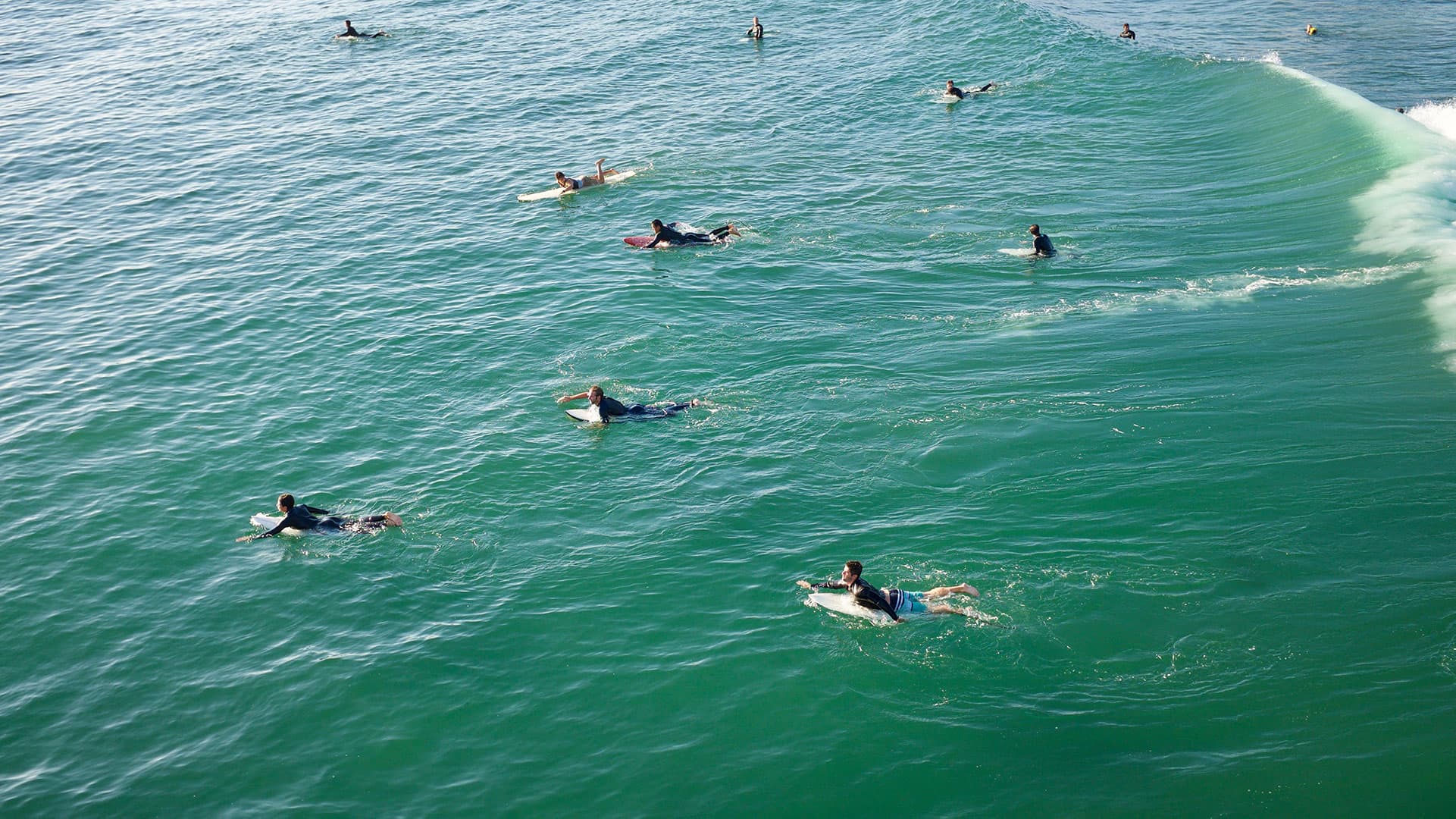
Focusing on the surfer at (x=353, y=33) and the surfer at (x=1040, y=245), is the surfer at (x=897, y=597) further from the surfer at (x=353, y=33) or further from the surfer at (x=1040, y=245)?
the surfer at (x=353, y=33)

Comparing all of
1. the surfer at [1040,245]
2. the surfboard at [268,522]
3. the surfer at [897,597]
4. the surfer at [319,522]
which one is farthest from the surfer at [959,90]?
the surfboard at [268,522]

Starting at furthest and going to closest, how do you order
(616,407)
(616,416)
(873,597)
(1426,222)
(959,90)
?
1. (959,90)
2. (1426,222)
3. (616,416)
4. (616,407)
5. (873,597)

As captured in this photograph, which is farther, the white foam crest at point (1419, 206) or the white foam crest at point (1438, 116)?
the white foam crest at point (1438, 116)

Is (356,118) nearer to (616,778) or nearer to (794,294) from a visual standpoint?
(794,294)

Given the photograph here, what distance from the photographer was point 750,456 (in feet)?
82.4

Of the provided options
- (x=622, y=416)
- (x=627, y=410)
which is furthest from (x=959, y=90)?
(x=622, y=416)

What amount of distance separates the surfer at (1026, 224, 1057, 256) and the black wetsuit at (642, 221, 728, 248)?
1027 cm

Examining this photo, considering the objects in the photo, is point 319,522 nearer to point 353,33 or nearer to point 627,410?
point 627,410

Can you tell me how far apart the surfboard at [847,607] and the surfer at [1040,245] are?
16665mm

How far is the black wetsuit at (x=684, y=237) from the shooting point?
36062mm

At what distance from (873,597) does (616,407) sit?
954 centimetres

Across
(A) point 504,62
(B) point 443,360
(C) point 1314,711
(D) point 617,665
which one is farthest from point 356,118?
(C) point 1314,711

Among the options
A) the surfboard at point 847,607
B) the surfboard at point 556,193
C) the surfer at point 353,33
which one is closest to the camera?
the surfboard at point 847,607

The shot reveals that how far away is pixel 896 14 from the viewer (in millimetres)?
60844
